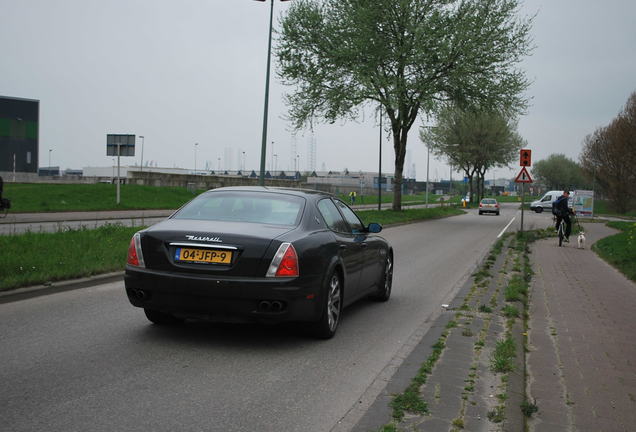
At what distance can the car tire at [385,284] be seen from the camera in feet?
28.1

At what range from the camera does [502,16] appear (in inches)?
1223

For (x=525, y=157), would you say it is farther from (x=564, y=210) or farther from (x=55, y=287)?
(x=55, y=287)

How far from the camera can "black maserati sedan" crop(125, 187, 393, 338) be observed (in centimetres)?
559

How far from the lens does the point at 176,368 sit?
5.05 m

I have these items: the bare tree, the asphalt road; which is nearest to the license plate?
the asphalt road

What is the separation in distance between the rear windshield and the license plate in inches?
23.7

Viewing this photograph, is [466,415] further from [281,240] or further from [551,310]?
[551,310]

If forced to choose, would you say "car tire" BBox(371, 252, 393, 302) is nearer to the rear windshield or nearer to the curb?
the rear windshield

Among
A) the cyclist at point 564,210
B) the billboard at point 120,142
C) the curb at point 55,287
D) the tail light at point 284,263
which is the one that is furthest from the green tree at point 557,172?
the tail light at point 284,263

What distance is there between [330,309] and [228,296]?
1186mm

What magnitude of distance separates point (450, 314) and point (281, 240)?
285 cm

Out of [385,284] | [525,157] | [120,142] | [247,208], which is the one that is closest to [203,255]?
[247,208]

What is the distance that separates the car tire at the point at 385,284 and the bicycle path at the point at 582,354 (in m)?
1.89

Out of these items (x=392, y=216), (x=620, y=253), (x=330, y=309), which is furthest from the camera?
(x=392, y=216)
